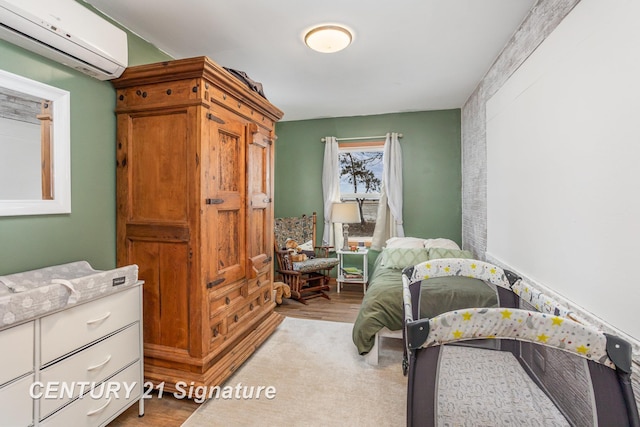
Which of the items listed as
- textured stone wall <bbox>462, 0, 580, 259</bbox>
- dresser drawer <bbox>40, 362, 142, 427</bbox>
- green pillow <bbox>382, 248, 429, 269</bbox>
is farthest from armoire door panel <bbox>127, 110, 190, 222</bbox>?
textured stone wall <bbox>462, 0, 580, 259</bbox>

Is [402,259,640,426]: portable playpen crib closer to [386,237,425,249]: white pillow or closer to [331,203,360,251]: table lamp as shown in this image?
[386,237,425,249]: white pillow

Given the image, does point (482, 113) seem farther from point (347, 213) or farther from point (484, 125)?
point (347, 213)

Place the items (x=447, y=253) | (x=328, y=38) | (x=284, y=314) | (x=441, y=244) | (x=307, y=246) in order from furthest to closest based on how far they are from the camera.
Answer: (x=307, y=246) < (x=441, y=244) < (x=284, y=314) < (x=447, y=253) < (x=328, y=38)

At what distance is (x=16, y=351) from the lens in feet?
3.86

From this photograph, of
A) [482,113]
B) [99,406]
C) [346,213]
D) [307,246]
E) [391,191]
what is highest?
[482,113]

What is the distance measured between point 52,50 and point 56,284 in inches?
49.3

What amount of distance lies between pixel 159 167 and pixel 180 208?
0.31 metres

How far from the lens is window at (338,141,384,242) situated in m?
4.66

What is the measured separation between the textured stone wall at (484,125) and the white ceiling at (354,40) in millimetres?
105

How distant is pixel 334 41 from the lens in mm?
2334

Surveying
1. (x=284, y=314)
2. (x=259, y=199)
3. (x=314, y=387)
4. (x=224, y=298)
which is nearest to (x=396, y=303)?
(x=314, y=387)

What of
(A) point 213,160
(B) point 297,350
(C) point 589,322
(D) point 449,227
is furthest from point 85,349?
(D) point 449,227

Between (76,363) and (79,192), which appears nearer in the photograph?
(76,363)

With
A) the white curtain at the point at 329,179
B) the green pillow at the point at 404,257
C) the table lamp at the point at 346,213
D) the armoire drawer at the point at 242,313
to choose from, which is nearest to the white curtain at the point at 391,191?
the table lamp at the point at 346,213
